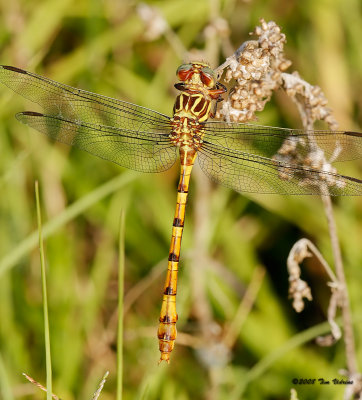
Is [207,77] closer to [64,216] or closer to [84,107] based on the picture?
[84,107]

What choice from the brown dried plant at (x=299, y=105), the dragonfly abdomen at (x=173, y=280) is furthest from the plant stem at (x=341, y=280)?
the dragonfly abdomen at (x=173, y=280)

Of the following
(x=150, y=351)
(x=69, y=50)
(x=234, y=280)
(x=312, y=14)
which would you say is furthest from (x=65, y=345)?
(x=312, y=14)

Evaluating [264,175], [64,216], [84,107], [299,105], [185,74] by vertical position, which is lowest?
[64,216]

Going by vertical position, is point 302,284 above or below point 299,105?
below

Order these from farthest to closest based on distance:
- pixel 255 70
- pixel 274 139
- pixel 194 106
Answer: pixel 194 106 → pixel 274 139 → pixel 255 70

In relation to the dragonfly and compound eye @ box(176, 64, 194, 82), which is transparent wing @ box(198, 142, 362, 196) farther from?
compound eye @ box(176, 64, 194, 82)

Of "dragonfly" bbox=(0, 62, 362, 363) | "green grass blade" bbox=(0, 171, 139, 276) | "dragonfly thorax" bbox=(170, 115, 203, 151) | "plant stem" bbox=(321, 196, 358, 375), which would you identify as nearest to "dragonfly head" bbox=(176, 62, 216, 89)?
"dragonfly" bbox=(0, 62, 362, 363)

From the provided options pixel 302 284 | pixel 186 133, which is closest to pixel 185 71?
pixel 186 133

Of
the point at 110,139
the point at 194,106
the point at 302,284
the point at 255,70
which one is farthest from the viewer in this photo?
the point at 110,139
